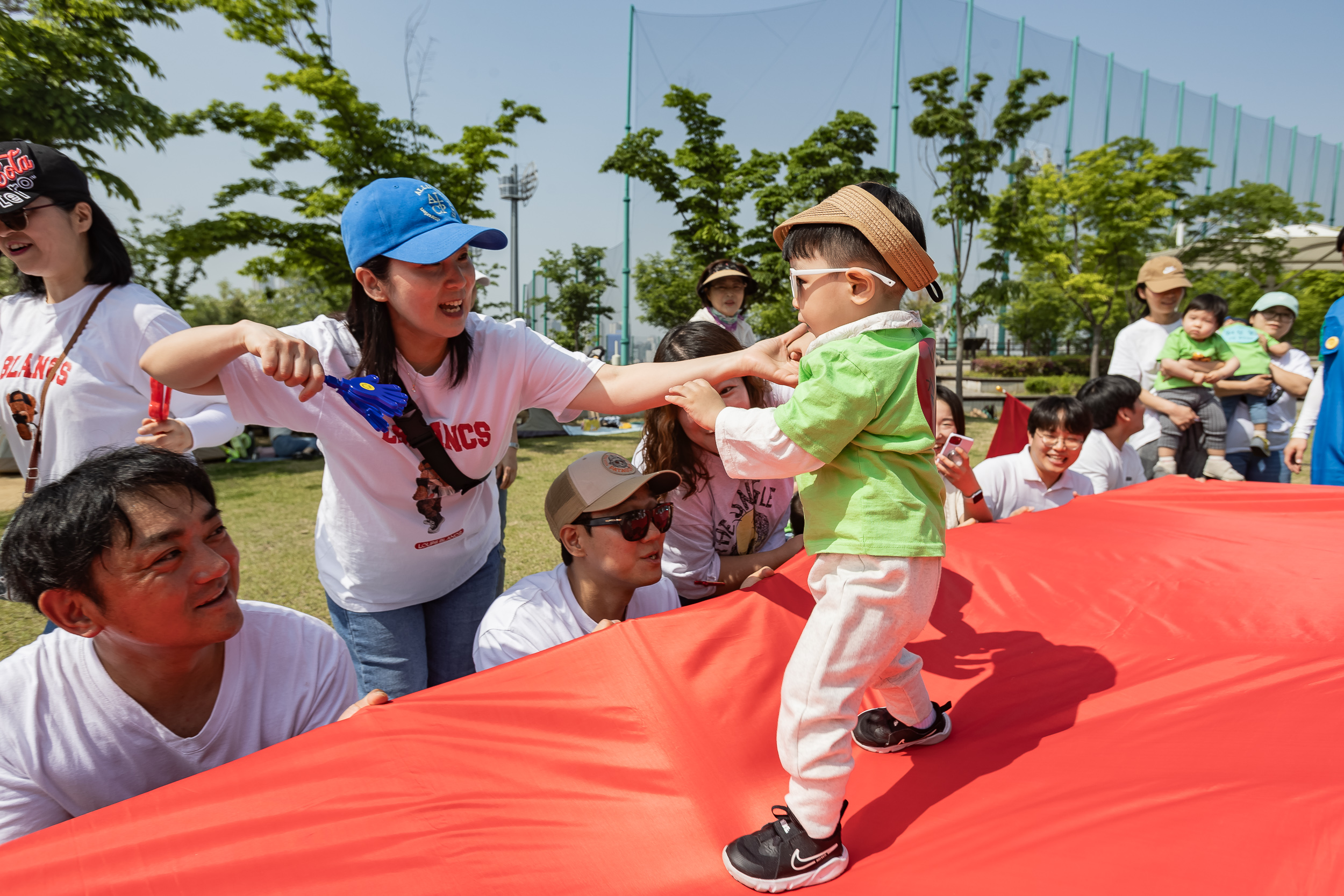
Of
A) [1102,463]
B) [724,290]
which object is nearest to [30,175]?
[724,290]

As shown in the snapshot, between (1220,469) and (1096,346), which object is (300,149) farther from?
(1096,346)

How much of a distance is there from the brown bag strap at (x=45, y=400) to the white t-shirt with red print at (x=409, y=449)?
0.90m

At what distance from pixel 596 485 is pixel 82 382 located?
1676 millimetres

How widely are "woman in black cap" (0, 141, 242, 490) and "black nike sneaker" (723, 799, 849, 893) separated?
196cm

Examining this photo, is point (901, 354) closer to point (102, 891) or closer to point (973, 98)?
point (102, 891)

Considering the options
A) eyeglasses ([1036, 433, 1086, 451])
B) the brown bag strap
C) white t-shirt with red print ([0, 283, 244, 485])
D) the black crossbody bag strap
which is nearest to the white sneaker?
eyeglasses ([1036, 433, 1086, 451])

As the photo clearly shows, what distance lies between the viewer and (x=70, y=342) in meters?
2.59

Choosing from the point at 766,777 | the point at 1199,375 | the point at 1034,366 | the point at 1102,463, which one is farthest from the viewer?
the point at 1034,366

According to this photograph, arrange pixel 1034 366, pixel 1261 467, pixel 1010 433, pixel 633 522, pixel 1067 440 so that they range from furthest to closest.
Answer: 1. pixel 1034 366
2. pixel 1010 433
3. pixel 1261 467
4. pixel 1067 440
5. pixel 633 522

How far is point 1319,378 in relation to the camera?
5.18 meters

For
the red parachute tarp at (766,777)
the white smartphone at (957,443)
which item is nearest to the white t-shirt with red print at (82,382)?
the red parachute tarp at (766,777)

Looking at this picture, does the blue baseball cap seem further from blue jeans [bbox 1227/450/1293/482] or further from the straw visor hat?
blue jeans [bbox 1227/450/1293/482]

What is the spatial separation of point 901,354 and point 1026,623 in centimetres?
142

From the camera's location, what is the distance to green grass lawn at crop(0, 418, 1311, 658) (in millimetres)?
5766
